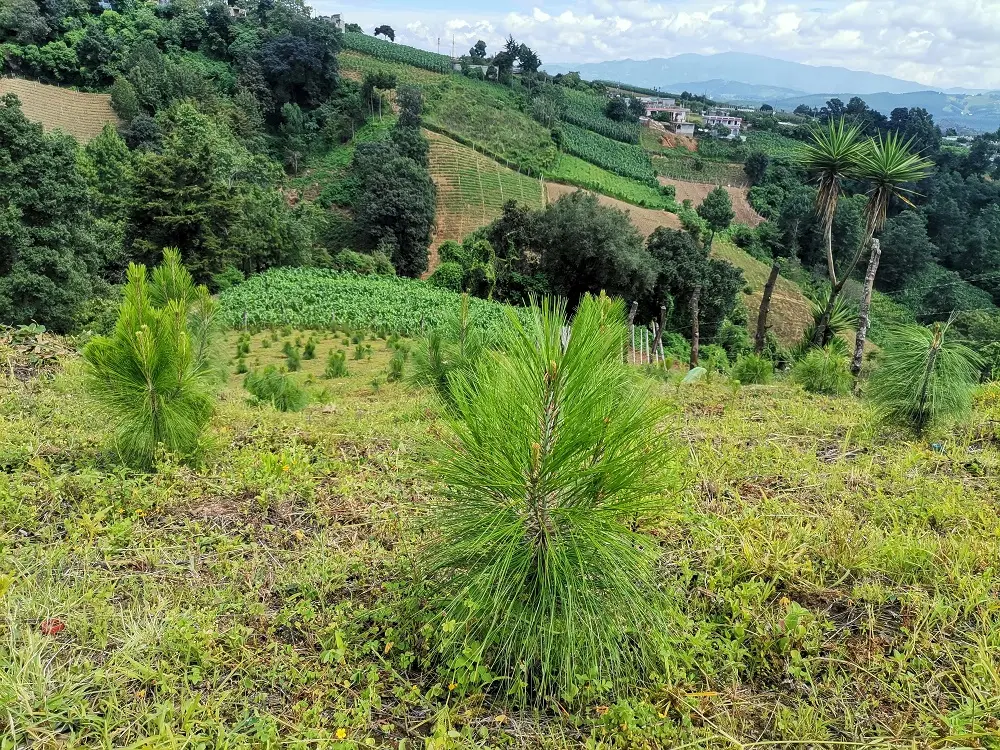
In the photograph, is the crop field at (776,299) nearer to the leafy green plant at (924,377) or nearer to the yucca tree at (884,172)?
the yucca tree at (884,172)

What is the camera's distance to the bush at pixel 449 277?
25844 millimetres

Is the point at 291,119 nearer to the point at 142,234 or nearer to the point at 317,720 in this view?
the point at 142,234

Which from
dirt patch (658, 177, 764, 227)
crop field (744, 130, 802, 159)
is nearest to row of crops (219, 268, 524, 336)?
dirt patch (658, 177, 764, 227)

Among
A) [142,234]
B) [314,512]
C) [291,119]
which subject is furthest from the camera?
[291,119]

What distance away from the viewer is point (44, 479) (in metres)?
3.70

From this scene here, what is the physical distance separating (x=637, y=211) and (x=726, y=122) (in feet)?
118

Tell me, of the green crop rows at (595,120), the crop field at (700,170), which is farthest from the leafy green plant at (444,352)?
the green crop rows at (595,120)

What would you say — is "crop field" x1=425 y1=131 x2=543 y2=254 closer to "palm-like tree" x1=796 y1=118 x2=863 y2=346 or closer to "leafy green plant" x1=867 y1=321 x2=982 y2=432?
"palm-like tree" x1=796 y1=118 x2=863 y2=346

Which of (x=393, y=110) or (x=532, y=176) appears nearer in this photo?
(x=532, y=176)

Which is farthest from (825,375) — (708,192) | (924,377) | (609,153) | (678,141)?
(678,141)

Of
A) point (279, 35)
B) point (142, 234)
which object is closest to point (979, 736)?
point (142, 234)

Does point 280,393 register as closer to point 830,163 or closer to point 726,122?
point 830,163

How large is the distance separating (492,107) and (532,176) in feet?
30.8

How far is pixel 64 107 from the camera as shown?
38.3 metres
